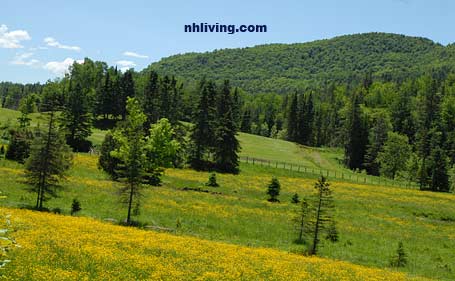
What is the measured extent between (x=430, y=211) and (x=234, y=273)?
143 ft

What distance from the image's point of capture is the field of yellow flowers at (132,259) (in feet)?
61.6

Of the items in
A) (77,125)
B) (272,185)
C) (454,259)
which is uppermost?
(77,125)

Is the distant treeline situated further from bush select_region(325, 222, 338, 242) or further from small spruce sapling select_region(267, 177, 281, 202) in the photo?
bush select_region(325, 222, 338, 242)

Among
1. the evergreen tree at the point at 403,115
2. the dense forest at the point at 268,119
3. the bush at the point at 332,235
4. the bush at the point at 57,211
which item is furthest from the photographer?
the evergreen tree at the point at 403,115

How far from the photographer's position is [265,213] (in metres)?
47.1

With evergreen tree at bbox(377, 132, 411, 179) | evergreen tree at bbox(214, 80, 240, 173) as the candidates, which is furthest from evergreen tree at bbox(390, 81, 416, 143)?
evergreen tree at bbox(214, 80, 240, 173)

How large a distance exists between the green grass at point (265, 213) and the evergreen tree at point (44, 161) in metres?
1.39

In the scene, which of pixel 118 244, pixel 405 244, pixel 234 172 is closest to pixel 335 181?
pixel 234 172

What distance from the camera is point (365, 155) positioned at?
11950 cm

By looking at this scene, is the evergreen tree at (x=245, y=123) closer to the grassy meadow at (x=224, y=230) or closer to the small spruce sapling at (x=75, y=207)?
the grassy meadow at (x=224, y=230)

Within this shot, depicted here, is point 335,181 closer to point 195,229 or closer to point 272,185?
point 272,185

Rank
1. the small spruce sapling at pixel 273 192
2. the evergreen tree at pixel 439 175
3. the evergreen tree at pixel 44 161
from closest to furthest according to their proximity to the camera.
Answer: the evergreen tree at pixel 44 161 → the small spruce sapling at pixel 273 192 → the evergreen tree at pixel 439 175

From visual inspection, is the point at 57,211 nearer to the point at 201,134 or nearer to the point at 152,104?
the point at 201,134

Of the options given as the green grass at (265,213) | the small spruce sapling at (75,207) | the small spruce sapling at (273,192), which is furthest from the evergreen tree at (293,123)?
the small spruce sapling at (75,207)
